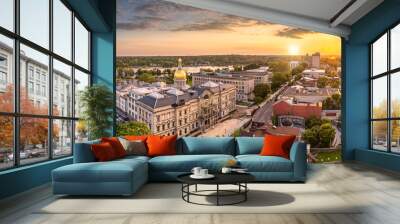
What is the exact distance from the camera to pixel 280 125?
39.2 feet

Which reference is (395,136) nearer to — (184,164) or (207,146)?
(207,146)

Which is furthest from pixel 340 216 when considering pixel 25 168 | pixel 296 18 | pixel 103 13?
pixel 103 13

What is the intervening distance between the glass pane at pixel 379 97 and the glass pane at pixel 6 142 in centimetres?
796

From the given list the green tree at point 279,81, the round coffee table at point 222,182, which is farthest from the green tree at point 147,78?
the round coffee table at point 222,182

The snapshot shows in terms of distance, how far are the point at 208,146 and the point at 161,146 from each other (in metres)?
0.89

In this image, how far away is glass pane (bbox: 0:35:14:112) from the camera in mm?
5652

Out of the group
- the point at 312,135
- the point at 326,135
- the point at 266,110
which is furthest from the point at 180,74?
the point at 326,135

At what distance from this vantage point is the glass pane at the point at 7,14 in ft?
18.6

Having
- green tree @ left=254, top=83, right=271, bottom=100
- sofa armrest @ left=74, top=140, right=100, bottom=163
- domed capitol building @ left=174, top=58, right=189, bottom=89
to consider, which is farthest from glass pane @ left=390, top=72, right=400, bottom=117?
sofa armrest @ left=74, top=140, right=100, bottom=163

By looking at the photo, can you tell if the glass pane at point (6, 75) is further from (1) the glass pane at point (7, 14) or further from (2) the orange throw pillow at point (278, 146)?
(2) the orange throw pillow at point (278, 146)

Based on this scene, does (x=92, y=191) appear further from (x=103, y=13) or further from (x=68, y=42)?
(x=103, y=13)

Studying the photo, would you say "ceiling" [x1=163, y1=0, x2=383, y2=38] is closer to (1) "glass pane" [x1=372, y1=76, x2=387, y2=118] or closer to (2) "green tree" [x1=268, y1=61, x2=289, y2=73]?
(1) "glass pane" [x1=372, y1=76, x2=387, y2=118]

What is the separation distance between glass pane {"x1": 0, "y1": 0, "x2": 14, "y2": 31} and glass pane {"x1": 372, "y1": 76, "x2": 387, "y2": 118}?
798 cm

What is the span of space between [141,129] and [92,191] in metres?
6.19
